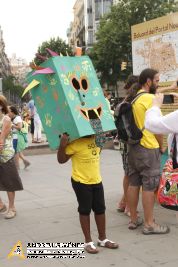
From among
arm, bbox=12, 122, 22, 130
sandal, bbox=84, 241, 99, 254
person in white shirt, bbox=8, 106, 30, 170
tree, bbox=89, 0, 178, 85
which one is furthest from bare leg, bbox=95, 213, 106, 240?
tree, bbox=89, 0, 178, 85

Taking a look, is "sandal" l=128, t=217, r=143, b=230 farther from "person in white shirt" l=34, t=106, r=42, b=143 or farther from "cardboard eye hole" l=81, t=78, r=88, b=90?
"person in white shirt" l=34, t=106, r=42, b=143

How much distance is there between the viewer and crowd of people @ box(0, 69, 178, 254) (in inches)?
169

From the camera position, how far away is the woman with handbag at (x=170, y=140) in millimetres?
2902

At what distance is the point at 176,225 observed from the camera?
17.4ft

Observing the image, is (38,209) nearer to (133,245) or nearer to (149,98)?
(133,245)

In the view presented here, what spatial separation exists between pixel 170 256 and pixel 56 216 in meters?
2.04

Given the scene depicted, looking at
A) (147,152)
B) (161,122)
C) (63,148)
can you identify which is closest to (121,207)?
(147,152)

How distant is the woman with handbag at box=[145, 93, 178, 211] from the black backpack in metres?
1.74

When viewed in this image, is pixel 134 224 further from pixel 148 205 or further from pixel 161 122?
pixel 161 122

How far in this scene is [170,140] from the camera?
309cm

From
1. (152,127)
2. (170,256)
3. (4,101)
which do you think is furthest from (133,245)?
(4,101)

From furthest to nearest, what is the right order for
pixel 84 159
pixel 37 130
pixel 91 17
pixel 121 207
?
1. pixel 91 17
2. pixel 37 130
3. pixel 121 207
4. pixel 84 159

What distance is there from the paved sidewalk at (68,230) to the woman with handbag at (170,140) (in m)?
1.17

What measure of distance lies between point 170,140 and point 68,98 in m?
1.37
